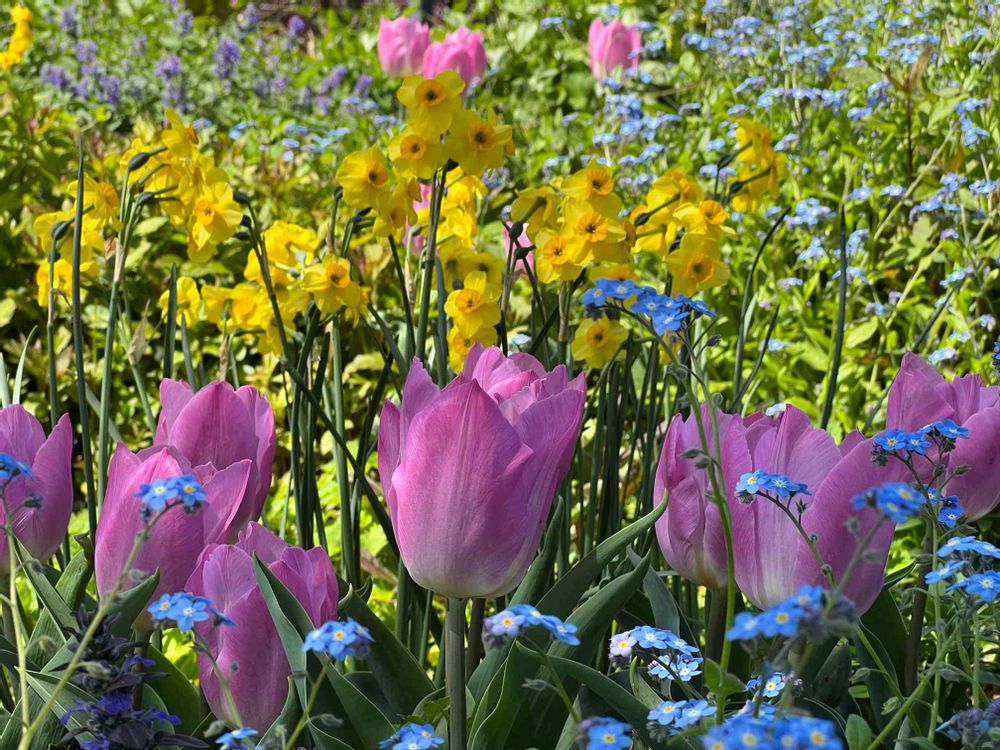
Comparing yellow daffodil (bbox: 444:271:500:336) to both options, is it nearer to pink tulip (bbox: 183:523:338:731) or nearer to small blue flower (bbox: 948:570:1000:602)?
pink tulip (bbox: 183:523:338:731)

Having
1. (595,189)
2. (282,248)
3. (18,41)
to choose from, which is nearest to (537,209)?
(595,189)

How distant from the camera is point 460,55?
135 inches

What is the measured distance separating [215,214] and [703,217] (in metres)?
0.56

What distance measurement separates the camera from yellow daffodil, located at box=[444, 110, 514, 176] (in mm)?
1221

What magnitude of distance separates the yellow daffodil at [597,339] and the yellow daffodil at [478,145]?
21cm

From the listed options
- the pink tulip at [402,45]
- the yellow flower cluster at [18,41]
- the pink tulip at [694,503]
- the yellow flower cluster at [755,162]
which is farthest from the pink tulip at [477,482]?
the pink tulip at [402,45]

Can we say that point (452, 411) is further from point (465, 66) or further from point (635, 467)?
point (465, 66)

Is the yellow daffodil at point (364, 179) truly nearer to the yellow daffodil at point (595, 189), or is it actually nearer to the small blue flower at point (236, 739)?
the yellow daffodil at point (595, 189)

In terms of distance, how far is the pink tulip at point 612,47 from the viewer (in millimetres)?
3799

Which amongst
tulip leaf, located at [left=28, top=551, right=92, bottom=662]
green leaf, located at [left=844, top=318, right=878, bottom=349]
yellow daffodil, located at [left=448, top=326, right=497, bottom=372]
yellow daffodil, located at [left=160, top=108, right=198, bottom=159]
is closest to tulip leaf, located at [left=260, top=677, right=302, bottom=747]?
tulip leaf, located at [left=28, top=551, right=92, bottom=662]

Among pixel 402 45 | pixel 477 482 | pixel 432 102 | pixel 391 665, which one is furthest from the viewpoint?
pixel 402 45

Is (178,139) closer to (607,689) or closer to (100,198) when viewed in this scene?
(100,198)

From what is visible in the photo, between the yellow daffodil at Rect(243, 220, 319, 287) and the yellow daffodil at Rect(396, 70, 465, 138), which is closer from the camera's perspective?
the yellow daffodil at Rect(396, 70, 465, 138)

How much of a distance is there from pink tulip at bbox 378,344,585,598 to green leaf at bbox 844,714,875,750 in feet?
0.91
